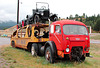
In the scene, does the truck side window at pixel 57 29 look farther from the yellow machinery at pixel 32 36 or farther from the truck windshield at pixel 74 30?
the yellow machinery at pixel 32 36

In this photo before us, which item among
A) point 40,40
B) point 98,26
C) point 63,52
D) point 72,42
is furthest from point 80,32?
point 98,26

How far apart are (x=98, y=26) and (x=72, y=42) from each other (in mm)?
96741

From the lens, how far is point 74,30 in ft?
25.1

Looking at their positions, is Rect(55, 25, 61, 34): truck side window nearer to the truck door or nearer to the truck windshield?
the truck door

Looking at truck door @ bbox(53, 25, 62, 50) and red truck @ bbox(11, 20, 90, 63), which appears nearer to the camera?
red truck @ bbox(11, 20, 90, 63)

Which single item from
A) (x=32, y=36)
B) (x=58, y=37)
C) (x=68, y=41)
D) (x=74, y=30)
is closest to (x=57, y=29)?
(x=58, y=37)

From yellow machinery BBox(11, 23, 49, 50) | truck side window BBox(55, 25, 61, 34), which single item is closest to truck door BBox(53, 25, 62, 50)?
truck side window BBox(55, 25, 61, 34)

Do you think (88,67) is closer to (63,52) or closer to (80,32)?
(63,52)

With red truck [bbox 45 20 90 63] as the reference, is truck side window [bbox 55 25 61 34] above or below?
above

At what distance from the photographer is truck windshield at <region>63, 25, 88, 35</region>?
747cm

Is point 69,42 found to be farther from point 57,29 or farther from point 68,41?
point 57,29

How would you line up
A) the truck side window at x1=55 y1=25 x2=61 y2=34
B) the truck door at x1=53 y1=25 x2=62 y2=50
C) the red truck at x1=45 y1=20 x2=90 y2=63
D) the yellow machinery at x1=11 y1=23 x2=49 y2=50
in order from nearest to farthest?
the red truck at x1=45 y1=20 x2=90 y2=63 → the truck door at x1=53 y1=25 x2=62 y2=50 → the truck side window at x1=55 y1=25 x2=61 y2=34 → the yellow machinery at x1=11 y1=23 x2=49 y2=50

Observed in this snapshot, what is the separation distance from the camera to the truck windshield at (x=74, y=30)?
7.47m

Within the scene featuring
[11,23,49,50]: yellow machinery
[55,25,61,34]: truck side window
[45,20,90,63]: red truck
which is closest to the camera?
[45,20,90,63]: red truck
